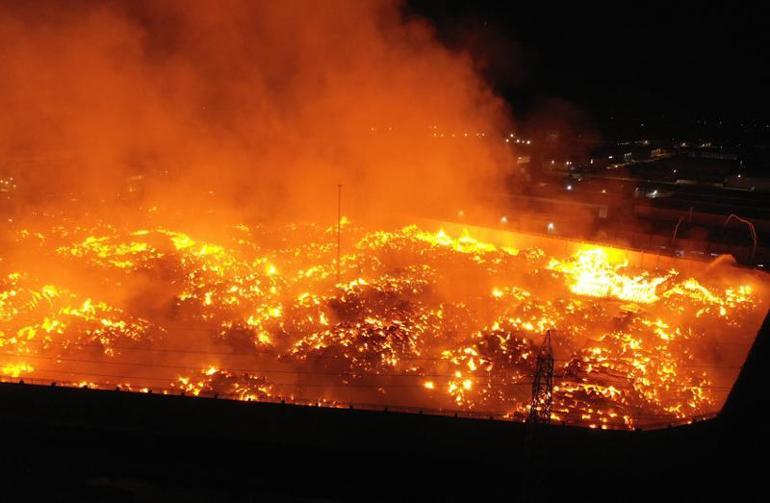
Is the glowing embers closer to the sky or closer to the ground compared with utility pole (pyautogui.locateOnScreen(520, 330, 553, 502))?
closer to the sky

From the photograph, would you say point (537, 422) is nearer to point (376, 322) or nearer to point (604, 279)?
point (376, 322)

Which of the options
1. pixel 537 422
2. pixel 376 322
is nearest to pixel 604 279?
pixel 376 322

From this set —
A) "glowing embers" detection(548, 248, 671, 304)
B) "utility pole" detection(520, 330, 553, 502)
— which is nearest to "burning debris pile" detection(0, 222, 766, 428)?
"glowing embers" detection(548, 248, 671, 304)

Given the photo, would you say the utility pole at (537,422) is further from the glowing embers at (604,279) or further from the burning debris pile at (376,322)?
the glowing embers at (604,279)

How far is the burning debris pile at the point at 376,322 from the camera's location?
980cm

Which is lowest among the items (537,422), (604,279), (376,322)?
(537,422)

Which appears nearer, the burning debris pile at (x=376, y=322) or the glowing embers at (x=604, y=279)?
the burning debris pile at (x=376, y=322)

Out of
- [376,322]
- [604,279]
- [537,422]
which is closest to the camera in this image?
[537,422]

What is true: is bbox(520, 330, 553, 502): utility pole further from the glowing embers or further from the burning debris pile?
the glowing embers

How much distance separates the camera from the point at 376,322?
1188cm

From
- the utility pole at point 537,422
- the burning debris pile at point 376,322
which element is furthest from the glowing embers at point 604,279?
the utility pole at point 537,422

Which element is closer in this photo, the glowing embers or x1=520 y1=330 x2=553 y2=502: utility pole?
x1=520 y1=330 x2=553 y2=502: utility pole

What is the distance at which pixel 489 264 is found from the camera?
46.7ft

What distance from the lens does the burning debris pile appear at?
32.1ft
